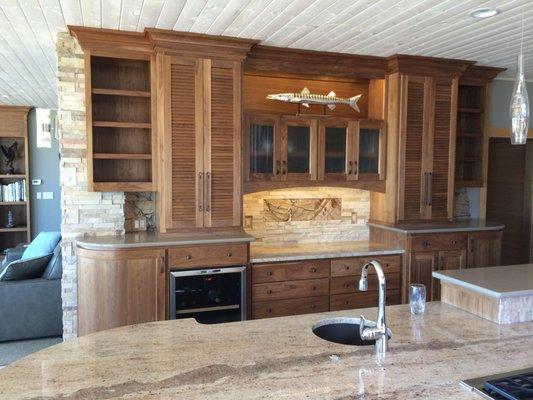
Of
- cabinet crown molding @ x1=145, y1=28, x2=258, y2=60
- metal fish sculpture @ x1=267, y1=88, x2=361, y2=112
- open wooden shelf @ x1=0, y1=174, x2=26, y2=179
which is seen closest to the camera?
cabinet crown molding @ x1=145, y1=28, x2=258, y2=60

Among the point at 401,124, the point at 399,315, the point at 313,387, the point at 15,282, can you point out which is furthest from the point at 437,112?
the point at 15,282

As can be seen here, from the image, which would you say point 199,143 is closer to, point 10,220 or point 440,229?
point 440,229

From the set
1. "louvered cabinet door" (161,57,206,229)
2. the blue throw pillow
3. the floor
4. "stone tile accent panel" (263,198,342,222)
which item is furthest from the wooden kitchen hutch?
the blue throw pillow

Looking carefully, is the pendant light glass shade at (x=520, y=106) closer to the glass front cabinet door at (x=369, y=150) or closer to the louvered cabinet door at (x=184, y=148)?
the glass front cabinet door at (x=369, y=150)

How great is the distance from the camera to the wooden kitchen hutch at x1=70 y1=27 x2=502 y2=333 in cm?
371

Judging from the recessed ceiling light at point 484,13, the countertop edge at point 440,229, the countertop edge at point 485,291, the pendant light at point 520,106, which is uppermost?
the recessed ceiling light at point 484,13

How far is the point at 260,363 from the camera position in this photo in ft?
5.58

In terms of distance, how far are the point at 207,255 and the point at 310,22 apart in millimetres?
1941

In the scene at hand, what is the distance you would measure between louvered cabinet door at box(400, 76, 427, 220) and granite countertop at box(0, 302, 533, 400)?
95.9 inches

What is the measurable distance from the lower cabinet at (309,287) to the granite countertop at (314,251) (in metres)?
0.05

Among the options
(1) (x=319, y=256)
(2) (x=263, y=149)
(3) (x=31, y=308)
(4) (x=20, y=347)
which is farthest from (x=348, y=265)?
(4) (x=20, y=347)

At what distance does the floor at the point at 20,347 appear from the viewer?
3812mm

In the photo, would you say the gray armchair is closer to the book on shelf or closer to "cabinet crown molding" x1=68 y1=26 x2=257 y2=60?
"cabinet crown molding" x1=68 y1=26 x2=257 y2=60

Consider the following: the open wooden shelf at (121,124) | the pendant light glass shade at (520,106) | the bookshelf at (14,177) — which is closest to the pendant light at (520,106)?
the pendant light glass shade at (520,106)
